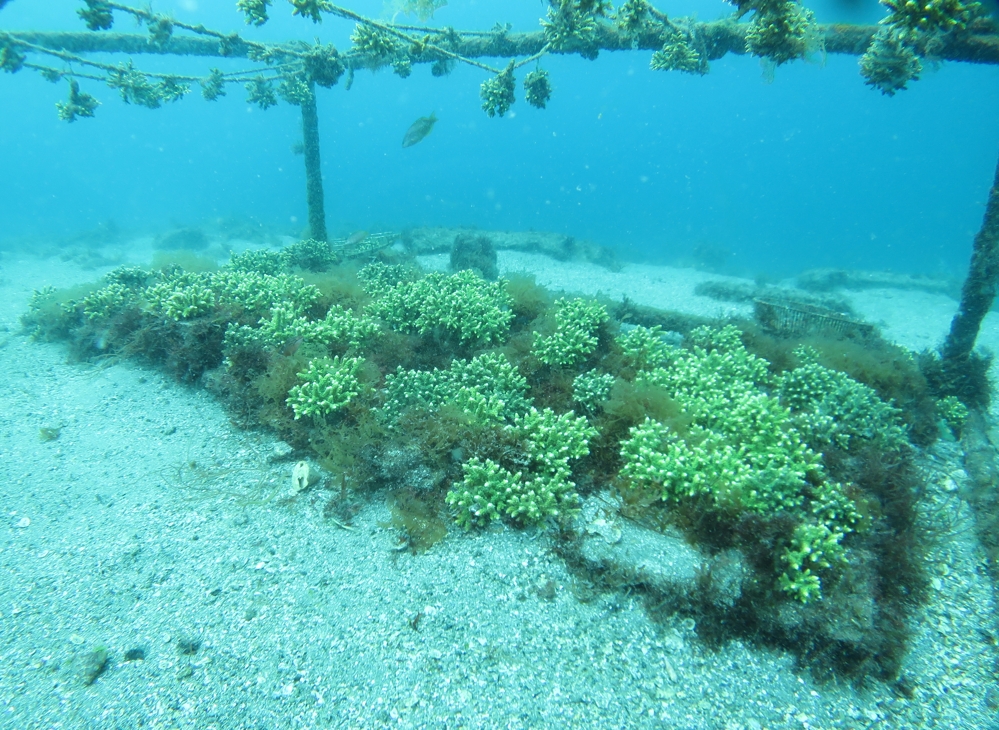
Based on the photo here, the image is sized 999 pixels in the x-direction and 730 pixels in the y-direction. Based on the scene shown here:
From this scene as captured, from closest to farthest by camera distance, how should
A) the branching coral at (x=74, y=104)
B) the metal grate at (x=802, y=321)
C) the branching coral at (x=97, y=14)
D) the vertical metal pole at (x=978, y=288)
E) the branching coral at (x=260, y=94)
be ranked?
the vertical metal pole at (x=978, y=288) < the branching coral at (x=97, y=14) < the metal grate at (x=802, y=321) < the branching coral at (x=74, y=104) < the branching coral at (x=260, y=94)

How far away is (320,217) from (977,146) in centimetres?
24644

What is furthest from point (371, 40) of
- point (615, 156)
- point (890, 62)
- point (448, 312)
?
point (615, 156)

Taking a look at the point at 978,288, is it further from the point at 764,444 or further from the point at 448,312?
the point at 448,312

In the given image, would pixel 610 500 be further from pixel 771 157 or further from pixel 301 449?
pixel 771 157

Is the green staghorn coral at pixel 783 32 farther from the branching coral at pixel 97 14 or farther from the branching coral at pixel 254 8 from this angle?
the branching coral at pixel 97 14

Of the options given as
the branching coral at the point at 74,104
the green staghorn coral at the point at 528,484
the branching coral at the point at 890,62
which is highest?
the branching coral at the point at 890,62

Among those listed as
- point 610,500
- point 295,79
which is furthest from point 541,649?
point 295,79

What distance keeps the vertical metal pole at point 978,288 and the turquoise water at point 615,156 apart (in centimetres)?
5491

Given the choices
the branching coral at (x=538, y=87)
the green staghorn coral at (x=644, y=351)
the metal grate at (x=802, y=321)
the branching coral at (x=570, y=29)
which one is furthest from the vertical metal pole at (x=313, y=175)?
the metal grate at (x=802, y=321)

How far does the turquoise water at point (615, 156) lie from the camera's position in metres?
88.8

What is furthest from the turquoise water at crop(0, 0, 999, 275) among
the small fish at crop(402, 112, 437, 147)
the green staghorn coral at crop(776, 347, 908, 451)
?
the green staghorn coral at crop(776, 347, 908, 451)

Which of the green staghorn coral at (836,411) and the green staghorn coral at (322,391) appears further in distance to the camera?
the green staghorn coral at (322,391)

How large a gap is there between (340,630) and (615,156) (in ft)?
662

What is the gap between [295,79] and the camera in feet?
42.5
